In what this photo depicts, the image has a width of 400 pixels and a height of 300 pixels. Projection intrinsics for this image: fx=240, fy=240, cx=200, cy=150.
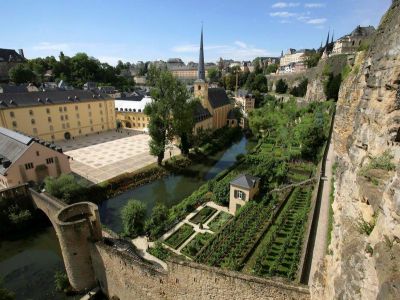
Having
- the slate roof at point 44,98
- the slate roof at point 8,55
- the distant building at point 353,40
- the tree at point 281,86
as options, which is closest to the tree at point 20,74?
the slate roof at point 8,55

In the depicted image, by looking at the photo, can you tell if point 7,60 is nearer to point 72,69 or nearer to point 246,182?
point 72,69

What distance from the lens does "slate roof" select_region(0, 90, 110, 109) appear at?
37237 millimetres

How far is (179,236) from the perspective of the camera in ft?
61.5

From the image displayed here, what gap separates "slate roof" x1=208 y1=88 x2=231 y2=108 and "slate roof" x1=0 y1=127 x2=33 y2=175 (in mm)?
34665

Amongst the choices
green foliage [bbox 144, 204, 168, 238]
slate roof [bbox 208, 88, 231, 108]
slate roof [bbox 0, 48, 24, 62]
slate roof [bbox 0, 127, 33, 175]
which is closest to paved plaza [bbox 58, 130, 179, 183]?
slate roof [bbox 0, 127, 33, 175]

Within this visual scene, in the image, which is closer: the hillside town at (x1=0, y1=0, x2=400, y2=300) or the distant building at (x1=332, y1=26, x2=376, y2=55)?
the hillside town at (x1=0, y1=0, x2=400, y2=300)

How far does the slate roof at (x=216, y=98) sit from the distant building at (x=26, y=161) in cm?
3314

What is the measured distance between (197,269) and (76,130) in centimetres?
4310

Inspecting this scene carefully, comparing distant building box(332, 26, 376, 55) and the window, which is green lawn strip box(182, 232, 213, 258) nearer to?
the window

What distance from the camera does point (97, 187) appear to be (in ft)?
83.3

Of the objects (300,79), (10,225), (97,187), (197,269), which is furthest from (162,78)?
(300,79)

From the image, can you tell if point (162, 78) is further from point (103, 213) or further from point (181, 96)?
point (103, 213)

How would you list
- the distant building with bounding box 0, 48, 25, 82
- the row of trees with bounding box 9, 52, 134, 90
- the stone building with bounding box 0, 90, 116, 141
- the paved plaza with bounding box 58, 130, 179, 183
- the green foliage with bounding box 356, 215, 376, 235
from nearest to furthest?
the green foliage with bounding box 356, 215, 376, 235, the paved plaza with bounding box 58, 130, 179, 183, the stone building with bounding box 0, 90, 116, 141, the distant building with bounding box 0, 48, 25, 82, the row of trees with bounding box 9, 52, 134, 90

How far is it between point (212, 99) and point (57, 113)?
3023 centimetres
